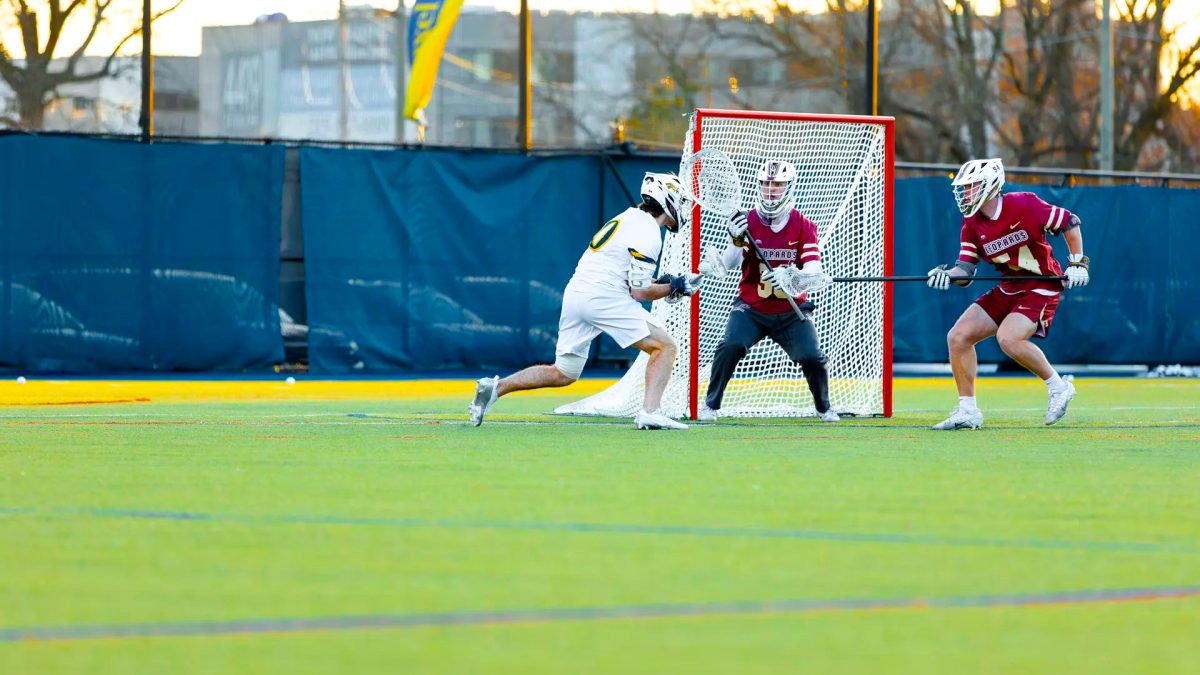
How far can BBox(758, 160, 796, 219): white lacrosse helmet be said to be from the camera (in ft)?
39.4

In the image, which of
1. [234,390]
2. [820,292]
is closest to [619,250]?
[820,292]

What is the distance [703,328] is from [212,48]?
34848 millimetres

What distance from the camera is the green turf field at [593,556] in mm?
4305

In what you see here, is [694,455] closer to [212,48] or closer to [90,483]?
[90,483]

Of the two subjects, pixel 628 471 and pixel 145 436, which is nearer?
pixel 628 471

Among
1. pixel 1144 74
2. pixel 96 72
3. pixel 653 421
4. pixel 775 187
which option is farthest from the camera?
pixel 1144 74

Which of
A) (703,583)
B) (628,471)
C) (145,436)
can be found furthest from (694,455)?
(703,583)

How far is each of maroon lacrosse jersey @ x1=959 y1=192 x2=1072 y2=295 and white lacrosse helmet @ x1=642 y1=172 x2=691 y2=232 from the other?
6.57 feet

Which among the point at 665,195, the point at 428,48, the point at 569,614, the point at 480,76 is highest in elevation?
the point at 480,76

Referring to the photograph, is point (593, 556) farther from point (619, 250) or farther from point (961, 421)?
point (961, 421)

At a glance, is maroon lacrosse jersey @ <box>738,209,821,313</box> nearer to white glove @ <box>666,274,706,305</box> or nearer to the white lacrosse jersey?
white glove @ <box>666,274,706,305</box>

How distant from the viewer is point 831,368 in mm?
13836

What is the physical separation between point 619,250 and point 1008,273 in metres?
2.72

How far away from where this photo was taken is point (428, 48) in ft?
69.7
